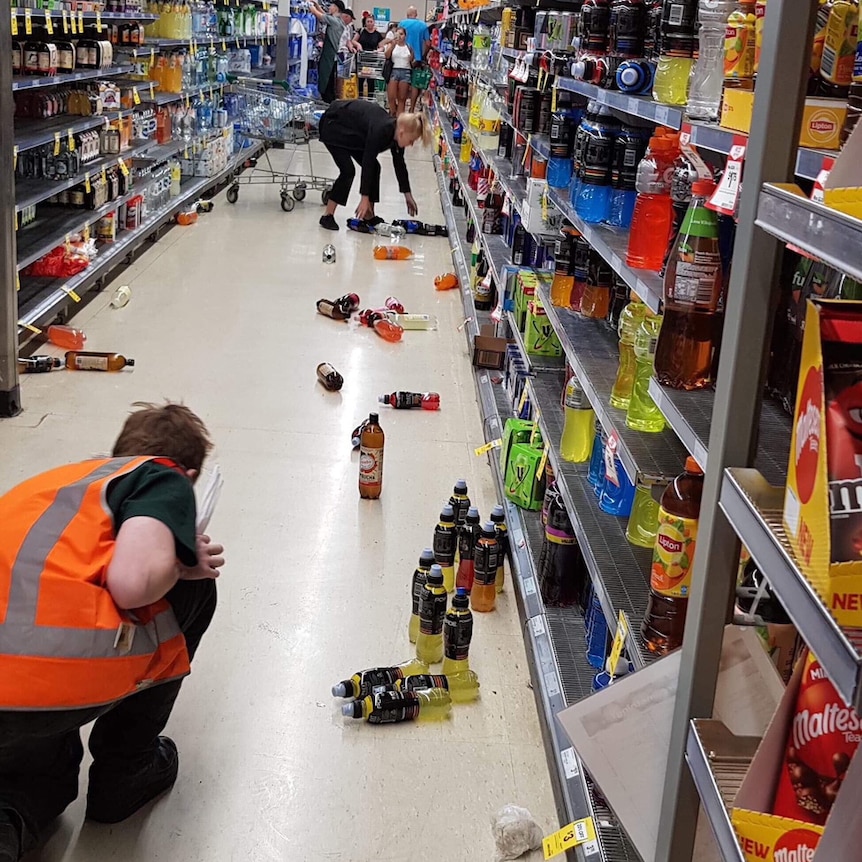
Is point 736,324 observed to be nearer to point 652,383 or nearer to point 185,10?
point 652,383

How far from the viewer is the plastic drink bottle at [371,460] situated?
13.7ft

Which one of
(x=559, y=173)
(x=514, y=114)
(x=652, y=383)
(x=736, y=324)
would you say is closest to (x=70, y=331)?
(x=514, y=114)

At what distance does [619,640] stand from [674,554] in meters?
0.27

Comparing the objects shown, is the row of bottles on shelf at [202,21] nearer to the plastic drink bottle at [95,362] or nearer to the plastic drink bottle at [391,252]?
the plastic drink bottle at [391,252]

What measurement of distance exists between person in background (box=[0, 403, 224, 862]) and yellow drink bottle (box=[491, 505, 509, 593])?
1378 millimetres

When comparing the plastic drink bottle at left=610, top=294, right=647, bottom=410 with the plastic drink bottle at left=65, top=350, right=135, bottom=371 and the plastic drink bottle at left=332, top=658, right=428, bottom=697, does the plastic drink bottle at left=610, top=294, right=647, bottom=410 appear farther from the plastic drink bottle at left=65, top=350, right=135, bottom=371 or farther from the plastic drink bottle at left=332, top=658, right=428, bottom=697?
the plastic drink bottle at left=65, top=350, right=135, bottom=371

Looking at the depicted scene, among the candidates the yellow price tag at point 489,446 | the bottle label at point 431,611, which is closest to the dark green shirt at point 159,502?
the bottle label at point 431,611

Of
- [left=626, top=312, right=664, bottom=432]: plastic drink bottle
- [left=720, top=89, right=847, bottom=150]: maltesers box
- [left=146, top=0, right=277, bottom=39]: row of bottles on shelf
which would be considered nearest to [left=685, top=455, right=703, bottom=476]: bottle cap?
[left=626, top=312, right=664, bottom=432]: plastic drink bottle

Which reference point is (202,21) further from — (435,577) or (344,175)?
(435,577)

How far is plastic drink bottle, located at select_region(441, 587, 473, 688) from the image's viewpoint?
3.10m

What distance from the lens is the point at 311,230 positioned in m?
9.88

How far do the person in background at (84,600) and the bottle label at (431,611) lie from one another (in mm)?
907

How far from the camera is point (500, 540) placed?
3539 mm

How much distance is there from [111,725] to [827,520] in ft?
6.15
